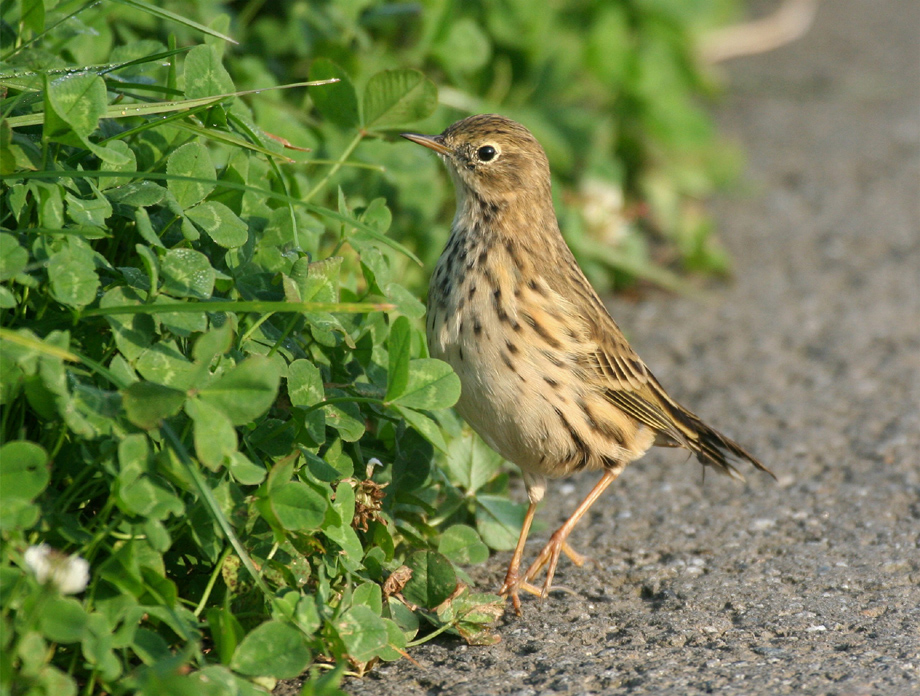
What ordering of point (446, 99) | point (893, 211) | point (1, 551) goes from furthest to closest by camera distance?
1. point (893, 211)
2. point (446, 99)
3. point (1, 551)

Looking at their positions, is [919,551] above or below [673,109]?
below

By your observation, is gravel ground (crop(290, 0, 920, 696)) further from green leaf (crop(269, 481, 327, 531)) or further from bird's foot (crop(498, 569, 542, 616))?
green leaf (crop(269, 481, 327, 531))

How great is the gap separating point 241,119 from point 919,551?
2.78 meters

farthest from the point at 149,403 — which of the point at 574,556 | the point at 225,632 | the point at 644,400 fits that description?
the point at 644,400

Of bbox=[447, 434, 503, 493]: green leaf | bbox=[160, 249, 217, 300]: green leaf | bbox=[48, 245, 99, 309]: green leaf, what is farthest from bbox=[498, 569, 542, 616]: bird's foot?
bbox=[48, 245, 99, 309]: green leaf

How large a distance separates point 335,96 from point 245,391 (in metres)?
1.55

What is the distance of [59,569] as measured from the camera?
8.19 ft

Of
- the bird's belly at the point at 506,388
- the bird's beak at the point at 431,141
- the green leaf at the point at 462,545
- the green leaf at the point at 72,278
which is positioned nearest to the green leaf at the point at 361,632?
the green leaf at the point at 462,545

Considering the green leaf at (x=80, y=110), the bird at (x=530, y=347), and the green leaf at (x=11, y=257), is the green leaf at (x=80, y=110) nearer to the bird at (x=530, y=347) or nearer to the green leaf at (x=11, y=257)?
the green leaf at (x=11, y=257)

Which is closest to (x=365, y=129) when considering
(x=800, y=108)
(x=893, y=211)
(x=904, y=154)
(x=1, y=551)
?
(x=1, y=551)

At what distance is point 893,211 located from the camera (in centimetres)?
805

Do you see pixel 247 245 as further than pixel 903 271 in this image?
No

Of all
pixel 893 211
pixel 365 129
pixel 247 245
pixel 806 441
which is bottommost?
pixel 806 441

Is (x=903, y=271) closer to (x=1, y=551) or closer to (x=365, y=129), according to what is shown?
(x=365, y=129)
